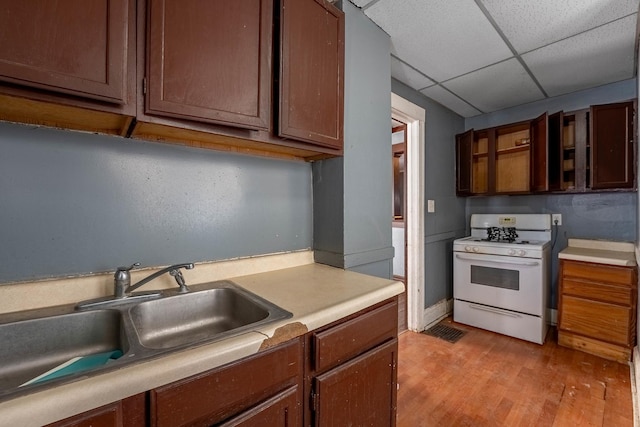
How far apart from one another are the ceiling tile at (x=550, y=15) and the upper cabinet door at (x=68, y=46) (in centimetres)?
180

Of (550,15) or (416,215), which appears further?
(416,215)

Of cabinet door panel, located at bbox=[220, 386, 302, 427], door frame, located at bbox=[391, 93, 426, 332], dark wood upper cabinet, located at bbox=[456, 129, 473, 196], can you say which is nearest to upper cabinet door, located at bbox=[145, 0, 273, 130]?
cabinet door panel, located at bbox=[220, 386, 302, 427]

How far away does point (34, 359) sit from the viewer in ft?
2.77

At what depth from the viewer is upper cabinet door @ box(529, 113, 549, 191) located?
93.8 inches

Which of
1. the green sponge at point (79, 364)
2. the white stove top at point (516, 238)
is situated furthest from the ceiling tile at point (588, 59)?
the green sponge at point (79, 364)

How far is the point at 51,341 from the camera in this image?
0.88 m

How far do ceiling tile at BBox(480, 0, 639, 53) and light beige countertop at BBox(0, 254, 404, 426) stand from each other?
1.71m

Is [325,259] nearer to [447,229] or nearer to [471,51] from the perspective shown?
[471,51]

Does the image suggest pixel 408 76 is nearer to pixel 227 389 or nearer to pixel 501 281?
pixel 501 281

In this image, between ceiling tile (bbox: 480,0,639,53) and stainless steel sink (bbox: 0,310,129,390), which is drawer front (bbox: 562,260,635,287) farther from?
stainless steel sink (bbox: 0,310,129,390)

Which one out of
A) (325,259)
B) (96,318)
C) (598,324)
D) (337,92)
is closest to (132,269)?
(96,318)

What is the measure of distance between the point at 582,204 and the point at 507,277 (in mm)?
1013

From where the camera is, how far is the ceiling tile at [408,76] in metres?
2.21

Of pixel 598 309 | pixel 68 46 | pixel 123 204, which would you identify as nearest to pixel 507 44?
pixel 598 309
